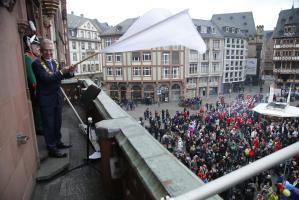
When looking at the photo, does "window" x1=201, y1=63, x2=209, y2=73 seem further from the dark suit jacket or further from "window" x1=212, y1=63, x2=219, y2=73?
the dark suit jacket

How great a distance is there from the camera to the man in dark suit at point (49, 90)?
11.9ft

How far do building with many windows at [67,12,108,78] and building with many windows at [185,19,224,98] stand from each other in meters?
20.3

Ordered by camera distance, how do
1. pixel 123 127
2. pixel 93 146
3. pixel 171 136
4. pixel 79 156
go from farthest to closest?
pixel 171 136 < pixel 93 146 < pixel 79 156 < pixel 123 127

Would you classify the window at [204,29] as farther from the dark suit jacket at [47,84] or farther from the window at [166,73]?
the dark suit jacket at [47,84]

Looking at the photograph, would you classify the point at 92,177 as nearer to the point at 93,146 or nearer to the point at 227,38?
the point at 93,146

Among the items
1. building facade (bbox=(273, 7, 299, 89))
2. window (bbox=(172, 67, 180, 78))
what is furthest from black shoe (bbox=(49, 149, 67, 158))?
building facade (bbox=(273, 7, 299, 89))

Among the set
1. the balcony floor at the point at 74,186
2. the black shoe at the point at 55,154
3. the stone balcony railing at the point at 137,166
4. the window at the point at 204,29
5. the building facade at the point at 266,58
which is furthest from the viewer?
the building facade at the point at 266,58

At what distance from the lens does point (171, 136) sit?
61.5 ft

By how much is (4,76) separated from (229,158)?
46.2 feet

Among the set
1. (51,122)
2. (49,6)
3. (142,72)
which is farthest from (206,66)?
(51,122)

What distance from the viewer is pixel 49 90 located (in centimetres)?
386

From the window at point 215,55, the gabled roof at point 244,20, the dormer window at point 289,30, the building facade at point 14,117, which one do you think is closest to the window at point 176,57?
the window at point 215,55

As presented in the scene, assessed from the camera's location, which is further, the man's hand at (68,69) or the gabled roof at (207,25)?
the gabled roof at (207,25)

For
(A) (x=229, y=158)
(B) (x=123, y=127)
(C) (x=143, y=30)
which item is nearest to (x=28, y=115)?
(B) (x=123, y=127)
